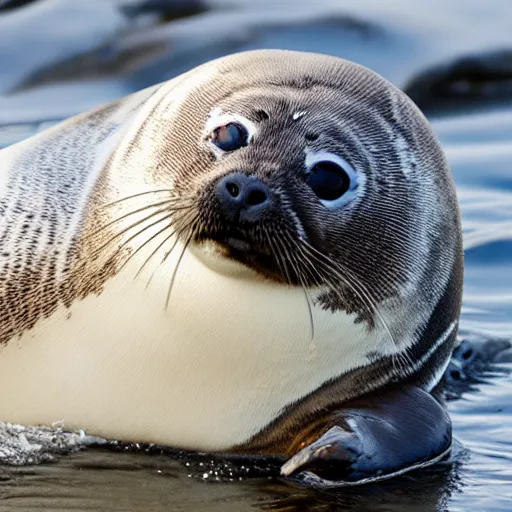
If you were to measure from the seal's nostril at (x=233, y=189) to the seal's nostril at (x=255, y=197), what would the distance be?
1.7 inches

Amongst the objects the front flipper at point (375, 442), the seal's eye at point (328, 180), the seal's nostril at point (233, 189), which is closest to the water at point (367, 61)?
the front flipper at point (375, 442)

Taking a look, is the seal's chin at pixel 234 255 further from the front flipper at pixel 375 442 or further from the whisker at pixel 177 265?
the front flipper at pixel 375 442

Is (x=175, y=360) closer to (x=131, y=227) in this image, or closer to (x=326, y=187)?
(x=131, y=227)

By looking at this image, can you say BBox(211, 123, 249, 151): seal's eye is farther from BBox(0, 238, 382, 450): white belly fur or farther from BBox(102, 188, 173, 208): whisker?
BBox(0, 238, 382, 450): white belly fur

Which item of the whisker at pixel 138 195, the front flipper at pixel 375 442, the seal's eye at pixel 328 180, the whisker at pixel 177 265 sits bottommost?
the front flipper at pixel 375 442

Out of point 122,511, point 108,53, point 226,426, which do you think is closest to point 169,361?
point 226,426

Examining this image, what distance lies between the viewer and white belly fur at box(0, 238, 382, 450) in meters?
6.09

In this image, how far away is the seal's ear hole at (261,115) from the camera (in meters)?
6.03

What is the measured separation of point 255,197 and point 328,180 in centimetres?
43

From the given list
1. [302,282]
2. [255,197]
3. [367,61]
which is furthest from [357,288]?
[367,61]

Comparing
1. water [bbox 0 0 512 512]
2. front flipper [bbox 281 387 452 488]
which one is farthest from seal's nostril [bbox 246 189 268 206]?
water [bbox 0 0 512 512]

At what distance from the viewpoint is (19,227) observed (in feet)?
21.6

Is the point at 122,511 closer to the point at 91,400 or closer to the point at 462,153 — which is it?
the point at 91,400

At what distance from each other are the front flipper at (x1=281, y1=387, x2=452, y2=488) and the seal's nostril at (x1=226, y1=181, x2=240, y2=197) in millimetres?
1010
